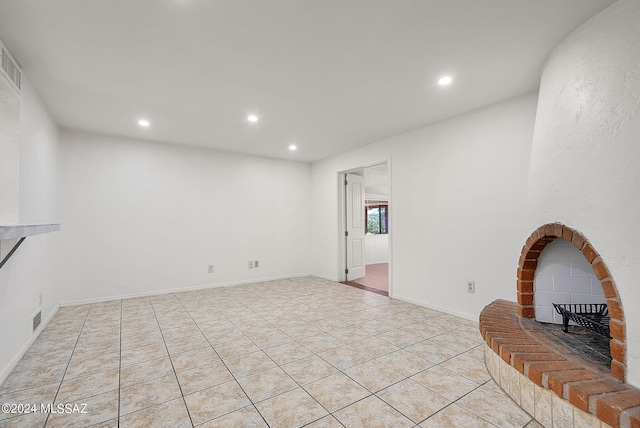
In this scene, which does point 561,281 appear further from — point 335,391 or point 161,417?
point 161,417

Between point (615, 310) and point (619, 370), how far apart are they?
0.30 metres

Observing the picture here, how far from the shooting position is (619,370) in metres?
1.43

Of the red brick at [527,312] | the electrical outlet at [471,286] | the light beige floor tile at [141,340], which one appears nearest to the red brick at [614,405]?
the red brick at [527,312]

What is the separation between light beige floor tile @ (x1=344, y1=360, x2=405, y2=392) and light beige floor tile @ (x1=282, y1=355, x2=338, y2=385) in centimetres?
16

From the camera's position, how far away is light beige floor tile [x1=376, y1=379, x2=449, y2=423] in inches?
66.0

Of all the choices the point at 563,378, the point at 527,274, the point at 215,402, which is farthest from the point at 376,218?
the point at 215,402

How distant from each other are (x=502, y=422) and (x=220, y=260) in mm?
4421

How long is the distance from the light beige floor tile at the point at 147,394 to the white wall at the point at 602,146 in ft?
8.57

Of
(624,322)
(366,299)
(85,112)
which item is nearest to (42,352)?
(85,112)

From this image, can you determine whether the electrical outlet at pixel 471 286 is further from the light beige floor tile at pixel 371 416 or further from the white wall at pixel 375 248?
the white wall at pixel 375 248

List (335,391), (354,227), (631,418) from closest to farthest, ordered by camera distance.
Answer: (631,418), (335,391), (354,227)

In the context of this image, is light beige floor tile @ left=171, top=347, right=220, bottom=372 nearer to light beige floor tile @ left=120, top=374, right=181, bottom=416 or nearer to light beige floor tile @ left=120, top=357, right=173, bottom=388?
light beige floor tile @ left=120, top=357, right=173, bottom=388

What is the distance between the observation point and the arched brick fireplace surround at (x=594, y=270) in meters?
1.43

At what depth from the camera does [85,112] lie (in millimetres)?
3299
